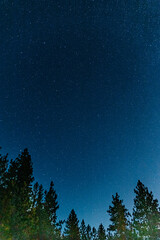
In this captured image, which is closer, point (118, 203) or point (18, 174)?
point (18, 174)

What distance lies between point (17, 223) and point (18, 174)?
6641mm

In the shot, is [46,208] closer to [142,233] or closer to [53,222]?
[53,222]

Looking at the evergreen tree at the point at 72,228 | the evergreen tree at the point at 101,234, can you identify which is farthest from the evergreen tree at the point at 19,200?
the evergreen tree at the point at 101,234

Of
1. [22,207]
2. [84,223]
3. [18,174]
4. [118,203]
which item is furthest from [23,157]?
[84,223]

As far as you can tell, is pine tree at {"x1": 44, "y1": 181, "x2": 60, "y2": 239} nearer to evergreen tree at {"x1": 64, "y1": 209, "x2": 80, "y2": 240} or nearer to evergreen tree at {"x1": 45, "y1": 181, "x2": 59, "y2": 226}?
evergreen tree at {"x1": 45, "y1": 181, "x2": 59, "y2": 226}

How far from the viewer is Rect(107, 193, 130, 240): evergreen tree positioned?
30594mm

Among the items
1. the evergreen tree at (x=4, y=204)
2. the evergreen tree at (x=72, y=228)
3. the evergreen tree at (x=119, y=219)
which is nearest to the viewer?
the evergreen tree at (x=4, y=204)

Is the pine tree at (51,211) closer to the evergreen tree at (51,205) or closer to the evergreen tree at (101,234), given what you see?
the evergreen tree at (51,205)

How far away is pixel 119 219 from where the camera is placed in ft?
103

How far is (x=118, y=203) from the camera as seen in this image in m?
33.0

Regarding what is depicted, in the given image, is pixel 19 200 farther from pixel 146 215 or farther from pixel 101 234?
pixel 101 234

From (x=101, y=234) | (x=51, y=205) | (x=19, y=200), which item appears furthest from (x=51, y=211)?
(x=101, y=234)

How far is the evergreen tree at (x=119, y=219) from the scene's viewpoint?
100ft

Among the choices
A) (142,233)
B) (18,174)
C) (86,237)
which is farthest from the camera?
(86,237)
